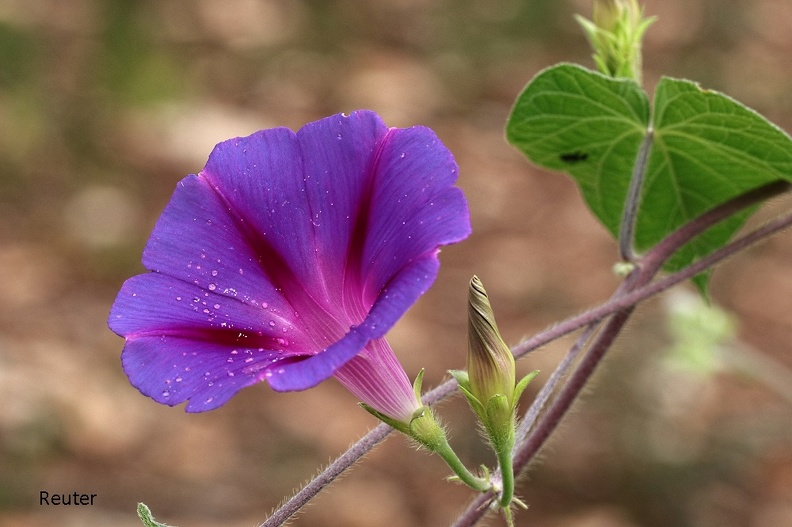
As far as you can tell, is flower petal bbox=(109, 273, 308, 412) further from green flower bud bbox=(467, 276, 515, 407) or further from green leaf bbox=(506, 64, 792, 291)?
green leaf bbox=(506, 64, 792, 291)

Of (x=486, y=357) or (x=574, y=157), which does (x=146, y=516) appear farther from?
(x=574, y=157)

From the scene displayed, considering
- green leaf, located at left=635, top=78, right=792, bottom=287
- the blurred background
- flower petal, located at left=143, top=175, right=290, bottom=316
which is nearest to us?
flower petal, located at left=143, top=175, right=290, bottom=316

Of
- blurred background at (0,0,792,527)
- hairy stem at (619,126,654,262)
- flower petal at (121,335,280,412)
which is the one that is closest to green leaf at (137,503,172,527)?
flower petal at (121,335,280,412)

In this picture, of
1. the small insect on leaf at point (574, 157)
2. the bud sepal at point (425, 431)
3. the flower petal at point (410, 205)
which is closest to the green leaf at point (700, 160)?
the small insect on leaf at point (574, 157)

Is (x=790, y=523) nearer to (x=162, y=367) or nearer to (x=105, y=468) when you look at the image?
(x=105, y=468)

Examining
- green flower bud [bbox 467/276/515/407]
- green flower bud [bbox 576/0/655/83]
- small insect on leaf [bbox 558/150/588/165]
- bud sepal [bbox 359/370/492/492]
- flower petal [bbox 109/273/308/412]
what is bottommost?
bud sepal [bbox 359/370/492/492]

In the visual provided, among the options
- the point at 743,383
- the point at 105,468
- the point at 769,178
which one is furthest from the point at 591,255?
the point at 769,178

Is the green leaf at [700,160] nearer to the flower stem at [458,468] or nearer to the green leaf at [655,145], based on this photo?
the green leaf at [655,145]
